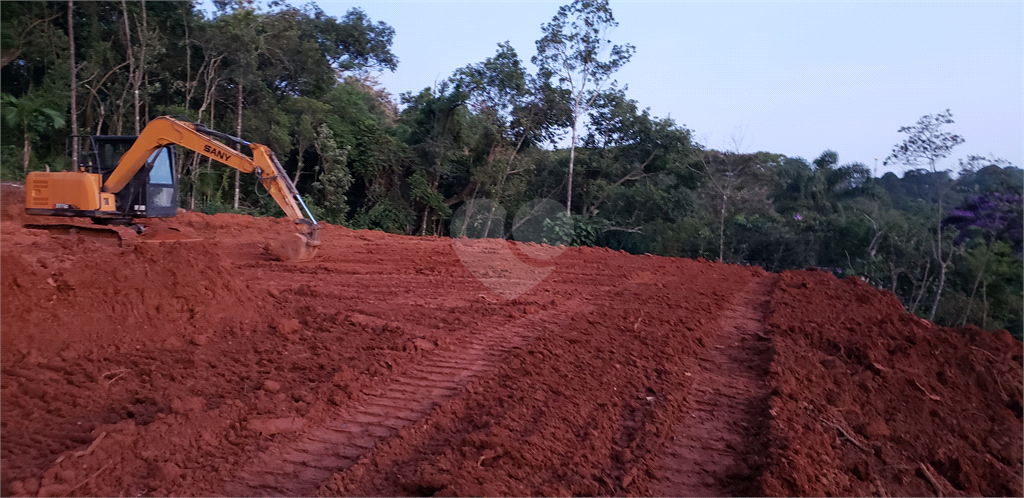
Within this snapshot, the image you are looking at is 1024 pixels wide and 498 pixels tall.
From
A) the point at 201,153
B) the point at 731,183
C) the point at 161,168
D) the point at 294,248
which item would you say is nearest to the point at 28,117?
the point at 161,168

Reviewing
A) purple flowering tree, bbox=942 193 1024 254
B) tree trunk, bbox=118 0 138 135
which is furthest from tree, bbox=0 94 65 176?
purple flowering tree, bbox=942 193 1024 254

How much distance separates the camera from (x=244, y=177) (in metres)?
21.1

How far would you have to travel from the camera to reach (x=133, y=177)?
10.8 meters

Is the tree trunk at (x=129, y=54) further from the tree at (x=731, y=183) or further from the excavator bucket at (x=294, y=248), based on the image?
the tree at (x=731, y=183)

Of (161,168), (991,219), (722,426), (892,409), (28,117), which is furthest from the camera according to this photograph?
(28,117)

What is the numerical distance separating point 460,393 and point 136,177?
27.2 feet

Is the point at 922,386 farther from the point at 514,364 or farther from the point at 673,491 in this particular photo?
the point at 514,364

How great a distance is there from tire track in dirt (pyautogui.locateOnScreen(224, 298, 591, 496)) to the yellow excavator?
5.63 metres

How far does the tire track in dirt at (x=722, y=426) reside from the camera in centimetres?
403

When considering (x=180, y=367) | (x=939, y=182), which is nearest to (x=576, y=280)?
(x=180, y=367)

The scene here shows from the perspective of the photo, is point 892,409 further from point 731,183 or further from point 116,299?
point 731,183

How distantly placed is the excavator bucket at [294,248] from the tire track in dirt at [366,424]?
5691 mm

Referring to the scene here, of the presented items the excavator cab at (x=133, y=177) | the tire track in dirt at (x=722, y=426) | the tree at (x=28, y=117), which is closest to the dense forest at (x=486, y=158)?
the tree at (x=28, y=117)

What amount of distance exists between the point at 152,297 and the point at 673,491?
18.3 feet
